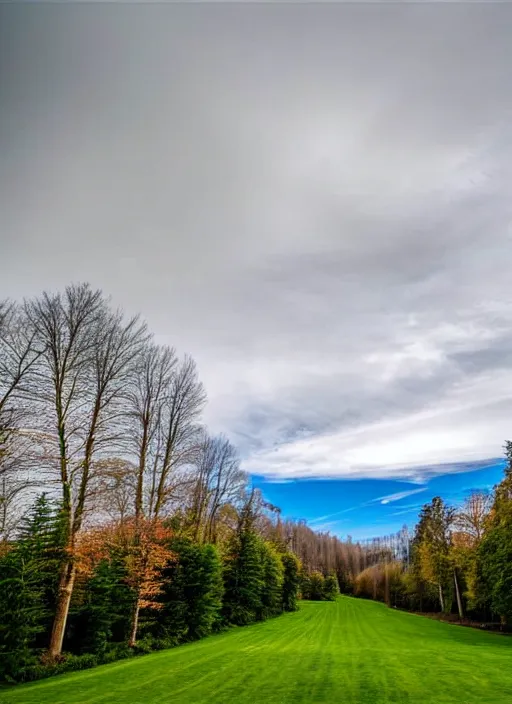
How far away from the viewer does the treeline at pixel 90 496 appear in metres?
14.5

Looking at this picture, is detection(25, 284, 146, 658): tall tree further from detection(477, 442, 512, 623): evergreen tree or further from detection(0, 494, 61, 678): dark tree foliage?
detection(477, 442, 512, 623): evergreen tree

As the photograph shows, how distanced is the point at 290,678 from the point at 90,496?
987 cm

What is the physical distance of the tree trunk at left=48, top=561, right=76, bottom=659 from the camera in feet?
50.6

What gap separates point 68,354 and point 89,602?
36.1 feet

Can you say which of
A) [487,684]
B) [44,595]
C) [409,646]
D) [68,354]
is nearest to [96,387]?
[68,354]

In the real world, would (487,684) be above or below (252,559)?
below

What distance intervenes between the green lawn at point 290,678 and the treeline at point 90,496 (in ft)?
7.09

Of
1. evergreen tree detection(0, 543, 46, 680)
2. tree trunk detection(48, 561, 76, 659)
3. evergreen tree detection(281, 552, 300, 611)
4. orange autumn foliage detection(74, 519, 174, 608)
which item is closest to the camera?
evergreen tree detection(0, 543, 46, 680)

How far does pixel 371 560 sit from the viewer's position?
118 meters

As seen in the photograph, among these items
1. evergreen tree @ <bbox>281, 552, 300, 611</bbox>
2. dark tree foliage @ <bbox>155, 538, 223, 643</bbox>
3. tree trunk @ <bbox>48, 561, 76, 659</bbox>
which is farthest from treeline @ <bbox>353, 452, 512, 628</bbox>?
tree trunk @ <bbox>48, 561, 76, 659</bbox>

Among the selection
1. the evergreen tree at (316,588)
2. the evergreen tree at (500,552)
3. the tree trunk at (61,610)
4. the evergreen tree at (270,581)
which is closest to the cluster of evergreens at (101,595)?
the tree trunk at (61,610)

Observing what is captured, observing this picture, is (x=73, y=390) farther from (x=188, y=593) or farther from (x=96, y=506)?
(x=188, y=593)

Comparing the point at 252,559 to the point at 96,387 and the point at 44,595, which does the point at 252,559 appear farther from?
the point at 96,387

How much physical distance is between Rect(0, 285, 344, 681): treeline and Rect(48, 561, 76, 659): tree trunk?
4cm
